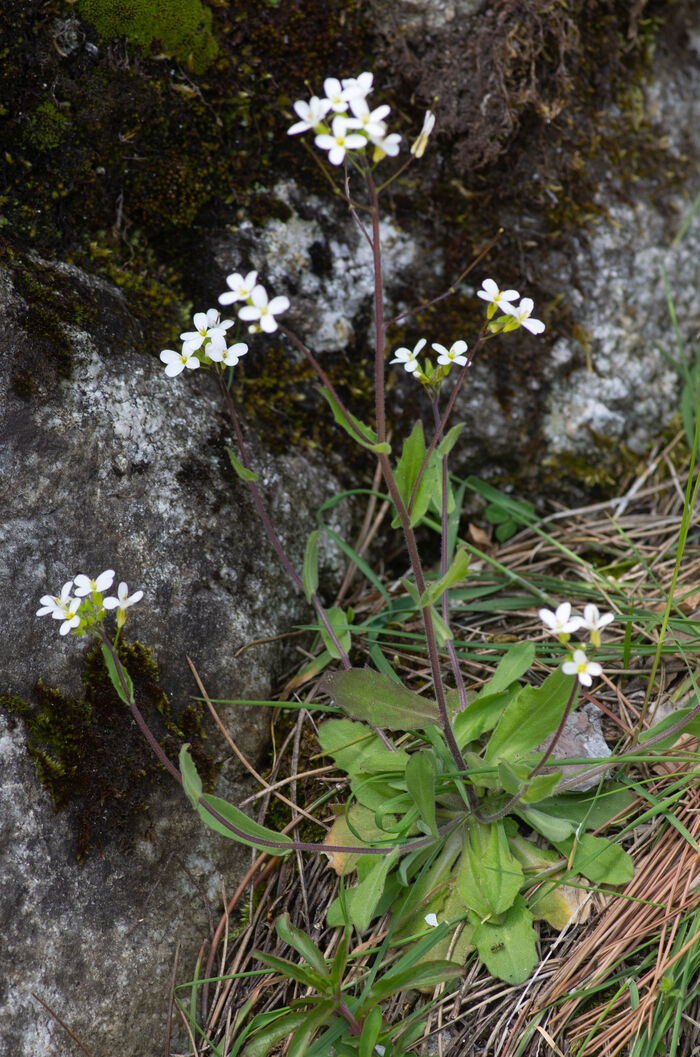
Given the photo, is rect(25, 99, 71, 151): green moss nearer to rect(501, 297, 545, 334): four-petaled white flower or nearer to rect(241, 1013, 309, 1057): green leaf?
rect(501, 297, 545, 334): four-petaled white flower

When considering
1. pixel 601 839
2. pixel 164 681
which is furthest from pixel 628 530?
pixel 164 681

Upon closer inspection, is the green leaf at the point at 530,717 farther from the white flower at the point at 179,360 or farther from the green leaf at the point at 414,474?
the white flower at the point at 179,360

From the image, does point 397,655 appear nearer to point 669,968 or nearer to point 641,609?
point 641,609

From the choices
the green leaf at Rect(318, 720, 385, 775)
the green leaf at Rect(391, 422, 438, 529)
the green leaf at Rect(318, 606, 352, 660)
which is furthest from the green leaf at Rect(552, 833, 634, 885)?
the green leaf at Rect(391, 422, 438, 529)

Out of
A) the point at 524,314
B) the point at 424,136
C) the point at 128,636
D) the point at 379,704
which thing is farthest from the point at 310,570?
the point at 424,136

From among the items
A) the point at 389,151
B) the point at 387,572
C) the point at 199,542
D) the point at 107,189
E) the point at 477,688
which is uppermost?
the point at 107,189

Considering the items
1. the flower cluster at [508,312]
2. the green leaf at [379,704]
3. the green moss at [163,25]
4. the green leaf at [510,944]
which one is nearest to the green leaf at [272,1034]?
the green leaf at [510,944]
